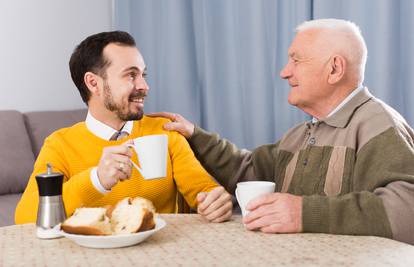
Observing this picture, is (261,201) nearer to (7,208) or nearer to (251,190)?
(251,190)

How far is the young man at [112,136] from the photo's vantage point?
1818mm

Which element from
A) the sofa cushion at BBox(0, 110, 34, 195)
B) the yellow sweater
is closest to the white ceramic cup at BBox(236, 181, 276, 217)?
the yellow sweater

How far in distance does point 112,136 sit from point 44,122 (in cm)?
163

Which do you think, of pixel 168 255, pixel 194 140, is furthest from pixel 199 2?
pixel 168 255

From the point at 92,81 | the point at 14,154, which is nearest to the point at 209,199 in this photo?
the point at 92,81

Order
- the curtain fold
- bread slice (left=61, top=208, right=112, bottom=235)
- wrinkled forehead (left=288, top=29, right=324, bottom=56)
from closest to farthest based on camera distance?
bread slice (left=61, top=208, right=112, bottom=235) → wrinkled forehead (left=288, top=29, right=324, bottom=56) → the curtain fold

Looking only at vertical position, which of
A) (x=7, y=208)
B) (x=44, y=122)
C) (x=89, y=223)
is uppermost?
(x=89, y=223)

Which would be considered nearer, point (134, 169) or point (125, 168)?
point (125, 168)

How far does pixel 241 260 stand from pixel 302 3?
6.06 feet

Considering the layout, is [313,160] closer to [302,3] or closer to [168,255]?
[168,255]

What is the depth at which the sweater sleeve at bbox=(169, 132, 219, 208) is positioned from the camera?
1903 mm

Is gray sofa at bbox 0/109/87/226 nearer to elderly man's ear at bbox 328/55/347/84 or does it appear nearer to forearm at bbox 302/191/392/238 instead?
elderly man's ear at bbox 328/55/347/84

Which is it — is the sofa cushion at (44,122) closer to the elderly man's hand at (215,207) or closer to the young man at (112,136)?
the young man at (112,136)

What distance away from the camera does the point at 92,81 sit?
207cm
